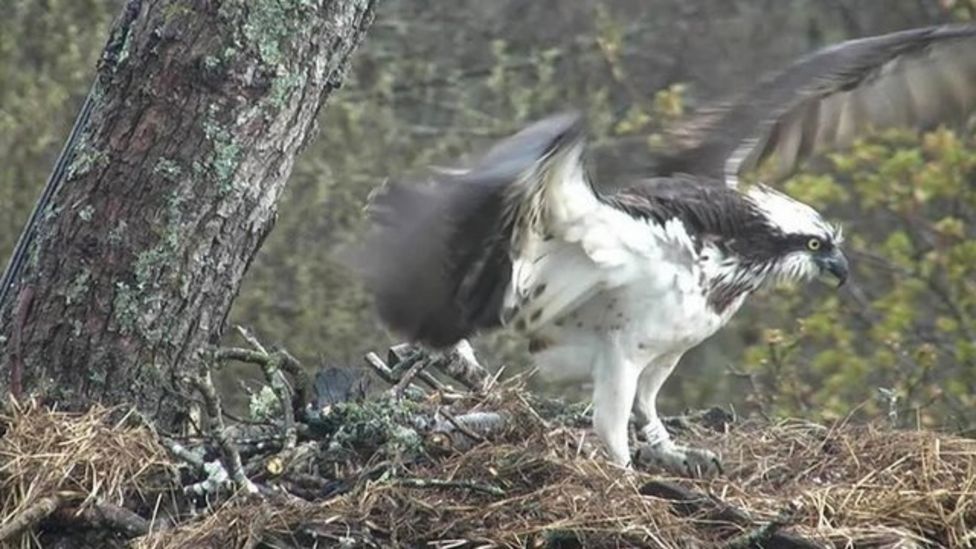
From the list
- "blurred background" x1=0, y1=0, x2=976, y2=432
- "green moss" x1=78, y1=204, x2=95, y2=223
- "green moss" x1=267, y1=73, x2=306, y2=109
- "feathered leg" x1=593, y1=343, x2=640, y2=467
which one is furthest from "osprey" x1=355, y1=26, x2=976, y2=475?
"blurred background" x1=0, y1=0, x2=976, y2=432

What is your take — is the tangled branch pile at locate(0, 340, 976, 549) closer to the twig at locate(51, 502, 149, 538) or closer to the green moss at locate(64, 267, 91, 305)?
the twig at locate(51, 502, 149, 538)

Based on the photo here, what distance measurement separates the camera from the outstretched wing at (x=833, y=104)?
5629 millimetres

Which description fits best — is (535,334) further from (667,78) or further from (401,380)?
(667,78)

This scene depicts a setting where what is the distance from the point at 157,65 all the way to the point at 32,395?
0.73m

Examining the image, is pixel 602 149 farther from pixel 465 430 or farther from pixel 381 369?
pixel 465 430

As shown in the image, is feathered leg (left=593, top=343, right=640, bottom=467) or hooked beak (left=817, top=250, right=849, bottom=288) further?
hooked beak (left=817, top=250, right=849, bottom=288)

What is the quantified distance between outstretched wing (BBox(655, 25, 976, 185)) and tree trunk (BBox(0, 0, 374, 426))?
45.9 inches

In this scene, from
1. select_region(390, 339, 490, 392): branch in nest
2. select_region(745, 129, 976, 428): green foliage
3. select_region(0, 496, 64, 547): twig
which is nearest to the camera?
select_region(0, 496, 64, 547): twig

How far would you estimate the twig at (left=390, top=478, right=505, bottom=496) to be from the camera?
176 inches

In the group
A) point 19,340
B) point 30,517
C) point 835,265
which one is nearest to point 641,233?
point 835,265

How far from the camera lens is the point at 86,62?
30.9 feet

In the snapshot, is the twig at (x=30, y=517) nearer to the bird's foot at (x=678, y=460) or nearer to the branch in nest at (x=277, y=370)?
the branch in nest at (x=277, y=370)

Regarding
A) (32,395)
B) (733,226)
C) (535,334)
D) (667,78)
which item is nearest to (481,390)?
(535,334)

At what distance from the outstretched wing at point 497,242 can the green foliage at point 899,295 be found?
3237 millimetres
